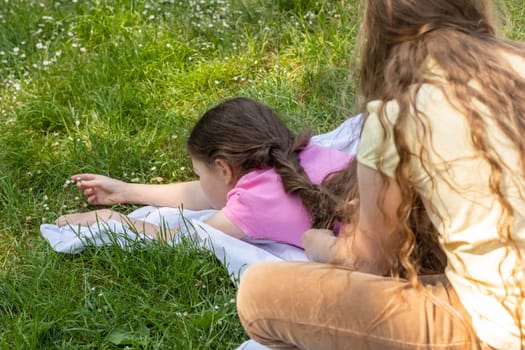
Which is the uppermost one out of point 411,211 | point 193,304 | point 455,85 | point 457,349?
point 455,85

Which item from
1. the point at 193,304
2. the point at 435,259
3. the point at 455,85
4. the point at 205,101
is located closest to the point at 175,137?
the point at 205,101

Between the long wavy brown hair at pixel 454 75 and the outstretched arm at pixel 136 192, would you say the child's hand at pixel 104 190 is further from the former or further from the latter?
the long wavy brown hair at pixel 454 75

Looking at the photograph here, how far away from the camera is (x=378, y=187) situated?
172 cm

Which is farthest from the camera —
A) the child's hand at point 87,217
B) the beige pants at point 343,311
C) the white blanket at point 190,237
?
the child's hand at point 87,217

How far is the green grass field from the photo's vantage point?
2.43 m

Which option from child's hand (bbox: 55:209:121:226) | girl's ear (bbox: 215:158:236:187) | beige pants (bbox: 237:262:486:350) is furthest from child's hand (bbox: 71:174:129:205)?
beige pants (bbox: 237:262:486:350)

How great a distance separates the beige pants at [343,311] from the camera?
1728 mm

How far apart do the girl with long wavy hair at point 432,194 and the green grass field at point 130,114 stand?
0.61 meters

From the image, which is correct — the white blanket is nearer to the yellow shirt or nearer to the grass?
the grass

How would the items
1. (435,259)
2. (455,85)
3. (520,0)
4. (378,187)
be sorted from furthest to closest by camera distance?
(520,0)
(435,259)
(378,187)
(455,85)

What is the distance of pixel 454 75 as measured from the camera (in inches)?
63.7

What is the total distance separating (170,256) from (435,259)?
0.98 metres

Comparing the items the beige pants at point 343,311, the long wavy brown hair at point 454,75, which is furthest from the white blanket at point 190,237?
the long wavy brown hair at point 454,75

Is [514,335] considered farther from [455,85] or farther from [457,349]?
[455,85]
